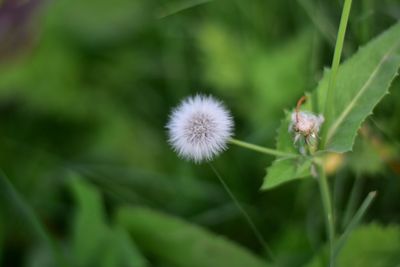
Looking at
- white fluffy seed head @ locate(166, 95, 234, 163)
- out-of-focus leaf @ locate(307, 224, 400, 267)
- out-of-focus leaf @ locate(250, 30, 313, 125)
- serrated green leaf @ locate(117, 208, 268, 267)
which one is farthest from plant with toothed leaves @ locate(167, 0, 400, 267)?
out-of-focus leaf @ locate(250, 30, 313, 125)

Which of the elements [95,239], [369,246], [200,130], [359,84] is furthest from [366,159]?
[95,239]

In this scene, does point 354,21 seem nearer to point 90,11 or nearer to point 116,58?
point 116,58

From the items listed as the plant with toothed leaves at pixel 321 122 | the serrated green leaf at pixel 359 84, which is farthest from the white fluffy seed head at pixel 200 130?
the serrated green leaf at pixel 359 84

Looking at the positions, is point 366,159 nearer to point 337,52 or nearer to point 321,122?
point 321,122

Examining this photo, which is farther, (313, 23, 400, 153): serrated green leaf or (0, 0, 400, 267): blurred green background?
(0, 0, 400, 267): blurred green background

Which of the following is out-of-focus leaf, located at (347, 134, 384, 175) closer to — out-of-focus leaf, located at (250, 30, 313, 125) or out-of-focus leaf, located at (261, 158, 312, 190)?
out-of-focus leaf, located at (250, 30, 313, 125)

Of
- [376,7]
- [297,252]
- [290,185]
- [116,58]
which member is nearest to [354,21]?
[376,7]
